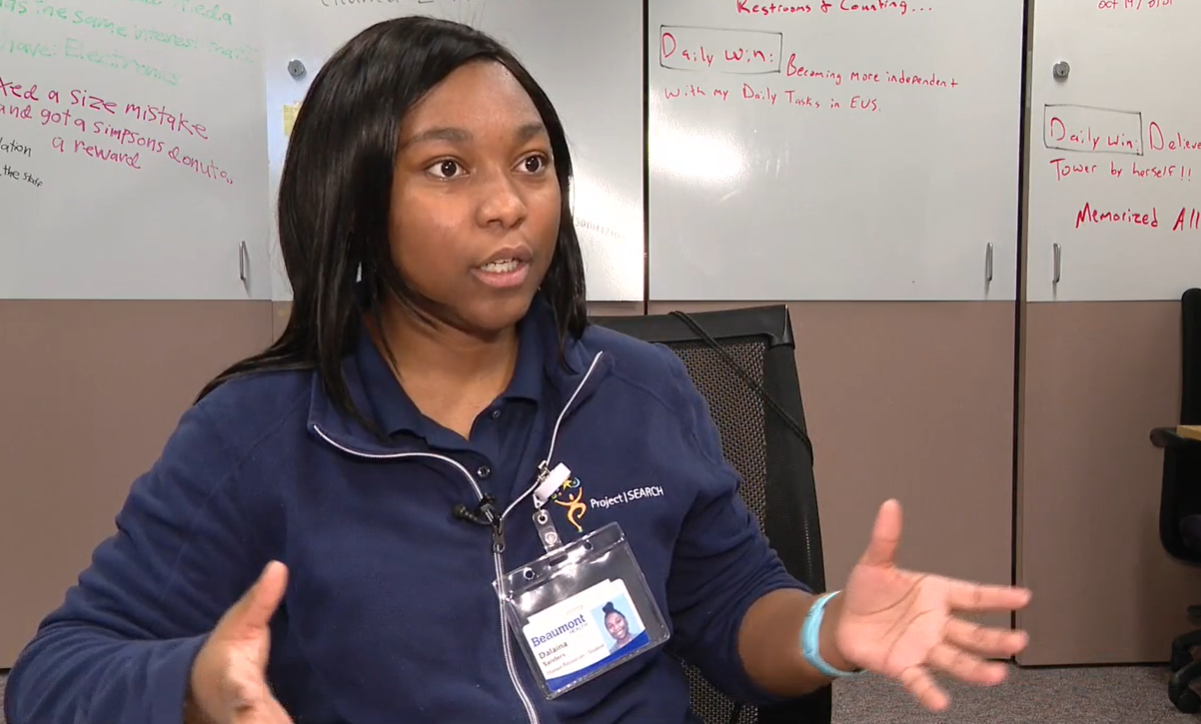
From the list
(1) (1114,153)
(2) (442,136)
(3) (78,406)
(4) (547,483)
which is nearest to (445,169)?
(2) (442,136)

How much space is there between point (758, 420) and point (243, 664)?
0.60 m

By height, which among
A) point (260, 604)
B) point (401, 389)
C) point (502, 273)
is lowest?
point (260, 604)

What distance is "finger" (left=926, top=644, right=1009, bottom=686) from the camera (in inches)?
29.7

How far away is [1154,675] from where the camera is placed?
2.46m

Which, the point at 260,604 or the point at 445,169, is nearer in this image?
the point at 260,604

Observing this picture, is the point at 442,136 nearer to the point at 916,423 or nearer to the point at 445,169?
the point at 445,169

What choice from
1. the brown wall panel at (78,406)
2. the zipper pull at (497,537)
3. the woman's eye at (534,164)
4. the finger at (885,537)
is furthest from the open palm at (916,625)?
the brown wall panel at (78,406)

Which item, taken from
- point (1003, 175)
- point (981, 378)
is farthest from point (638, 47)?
point (981, 378)

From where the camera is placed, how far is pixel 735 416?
1071 mm

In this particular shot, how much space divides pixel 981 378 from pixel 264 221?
1886 millimetres

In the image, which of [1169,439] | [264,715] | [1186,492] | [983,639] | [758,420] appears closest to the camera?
[264,715]

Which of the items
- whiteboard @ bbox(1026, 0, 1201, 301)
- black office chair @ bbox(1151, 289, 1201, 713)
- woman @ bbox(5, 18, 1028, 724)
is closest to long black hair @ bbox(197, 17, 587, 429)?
woman @ bbox(5, 18, 1028, 724)

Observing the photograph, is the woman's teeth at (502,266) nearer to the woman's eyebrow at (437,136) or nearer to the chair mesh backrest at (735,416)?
the woman's eyebrow at (437,136)

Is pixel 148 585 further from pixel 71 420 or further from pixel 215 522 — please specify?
pixel 71 420
